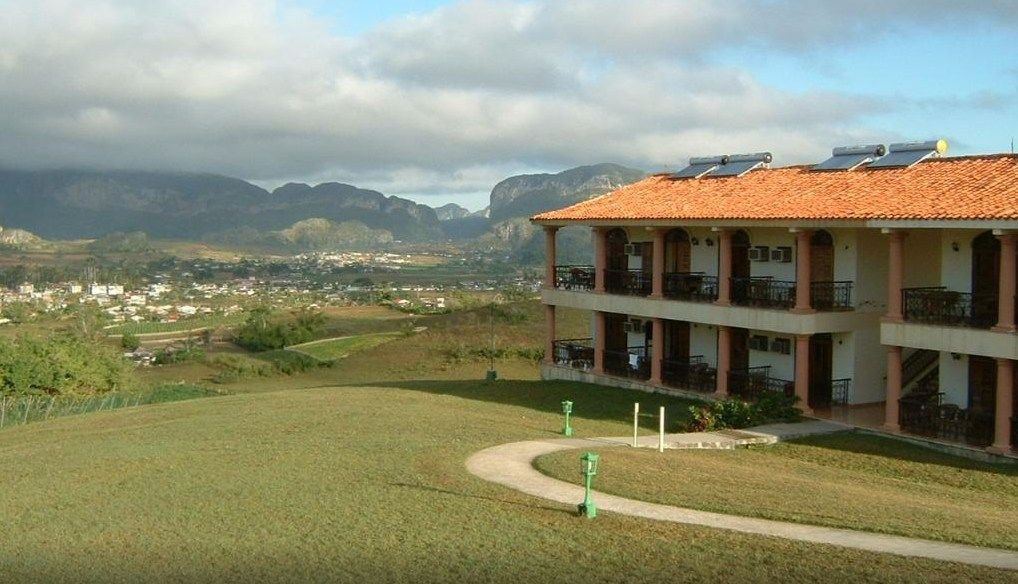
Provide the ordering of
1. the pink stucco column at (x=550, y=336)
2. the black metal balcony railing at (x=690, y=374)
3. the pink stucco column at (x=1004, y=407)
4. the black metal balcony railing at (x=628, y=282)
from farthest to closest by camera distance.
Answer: the pink stucco column at (x=550, y=336) < the black metal balcony railing at (x=628, y=282) < the black metal balcony railing at (x=690, y=374) < the pink stucco column at (x=1004, y=407)

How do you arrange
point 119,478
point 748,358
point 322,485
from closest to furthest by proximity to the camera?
point 322,485 < point 119,478 < point 748,358

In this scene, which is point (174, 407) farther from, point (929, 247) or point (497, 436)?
point (929, 247)

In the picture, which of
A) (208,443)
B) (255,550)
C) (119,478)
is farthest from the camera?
(208,443)

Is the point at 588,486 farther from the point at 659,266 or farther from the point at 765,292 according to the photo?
the point at 659,266

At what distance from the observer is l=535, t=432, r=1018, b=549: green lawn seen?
48.4ft

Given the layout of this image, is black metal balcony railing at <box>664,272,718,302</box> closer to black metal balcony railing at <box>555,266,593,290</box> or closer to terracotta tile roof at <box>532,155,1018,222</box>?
terracotta tile roof at <box>532,155,1018,222</box>

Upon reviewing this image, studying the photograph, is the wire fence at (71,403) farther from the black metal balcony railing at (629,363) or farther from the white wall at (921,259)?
the white wall at (921,259)

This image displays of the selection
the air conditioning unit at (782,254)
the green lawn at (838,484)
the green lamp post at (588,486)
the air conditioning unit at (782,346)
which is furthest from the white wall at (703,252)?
the green lamp post at (588,486)

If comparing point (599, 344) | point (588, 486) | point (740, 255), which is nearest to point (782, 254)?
point (740, 255)

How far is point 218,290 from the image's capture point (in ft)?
431

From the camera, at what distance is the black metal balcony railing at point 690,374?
98.7 ft

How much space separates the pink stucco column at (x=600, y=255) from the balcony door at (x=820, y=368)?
304 inches

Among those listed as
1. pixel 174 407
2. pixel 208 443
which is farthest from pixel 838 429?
pixel 174 407

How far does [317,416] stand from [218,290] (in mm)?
110597
